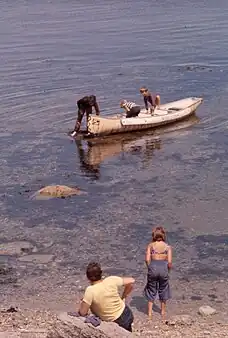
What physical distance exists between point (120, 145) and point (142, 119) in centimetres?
156

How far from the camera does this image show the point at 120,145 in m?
27.0

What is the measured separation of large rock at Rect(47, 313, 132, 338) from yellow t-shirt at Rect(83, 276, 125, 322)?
26cm

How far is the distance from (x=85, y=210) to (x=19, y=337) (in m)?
8.65

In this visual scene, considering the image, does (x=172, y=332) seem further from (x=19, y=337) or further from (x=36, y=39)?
(x=36, y=39)

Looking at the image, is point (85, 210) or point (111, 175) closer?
point (85, 210)

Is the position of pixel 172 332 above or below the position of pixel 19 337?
below

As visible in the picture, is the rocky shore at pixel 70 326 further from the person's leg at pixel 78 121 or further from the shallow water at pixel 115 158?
the person's leg at pixel 78 121

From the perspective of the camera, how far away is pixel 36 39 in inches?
2076

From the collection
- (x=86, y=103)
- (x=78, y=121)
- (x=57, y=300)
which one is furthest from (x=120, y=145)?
(x=57, y=300)

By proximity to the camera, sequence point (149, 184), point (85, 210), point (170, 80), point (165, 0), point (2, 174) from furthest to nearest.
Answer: point (165, 0), point (170, 80), point (2, 174), point (149, 184), point (85, 210)

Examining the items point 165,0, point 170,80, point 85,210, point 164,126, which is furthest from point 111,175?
point 165,0

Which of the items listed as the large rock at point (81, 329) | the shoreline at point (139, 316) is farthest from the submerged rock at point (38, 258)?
the large rock at point (81, 329)

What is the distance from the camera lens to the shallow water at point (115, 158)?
17703mm

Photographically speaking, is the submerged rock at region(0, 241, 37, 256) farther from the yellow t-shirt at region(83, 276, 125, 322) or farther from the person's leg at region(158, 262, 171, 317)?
the yellow t-shirt at region(83, 276, 125, 322)
